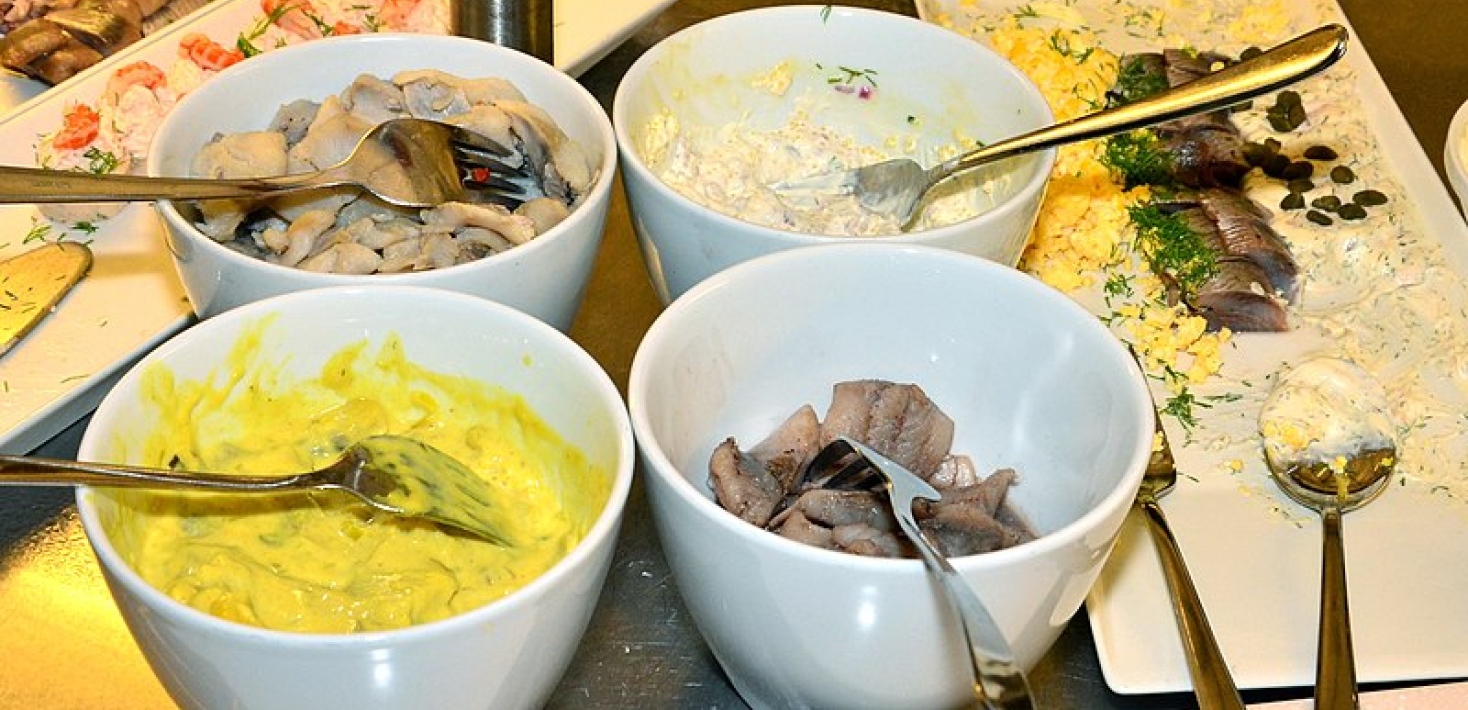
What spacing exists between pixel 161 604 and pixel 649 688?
1.34 ft

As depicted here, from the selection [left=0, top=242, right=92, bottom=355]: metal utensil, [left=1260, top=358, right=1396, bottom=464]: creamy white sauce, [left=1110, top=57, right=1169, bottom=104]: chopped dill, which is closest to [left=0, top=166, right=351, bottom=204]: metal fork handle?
[left=0, top=242, right=92, bottom=355]: metal utensil

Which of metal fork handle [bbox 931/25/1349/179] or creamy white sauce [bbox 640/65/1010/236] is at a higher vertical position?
metal fork handle [bbox 931/25/1349/179]

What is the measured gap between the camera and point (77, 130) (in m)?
1.54

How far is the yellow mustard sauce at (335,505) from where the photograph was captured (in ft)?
3.33

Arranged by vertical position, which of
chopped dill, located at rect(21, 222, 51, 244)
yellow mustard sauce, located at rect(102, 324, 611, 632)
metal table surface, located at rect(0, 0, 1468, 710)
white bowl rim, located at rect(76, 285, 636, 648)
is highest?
white bowl rim, located at rect(76, 285, 636, 648)

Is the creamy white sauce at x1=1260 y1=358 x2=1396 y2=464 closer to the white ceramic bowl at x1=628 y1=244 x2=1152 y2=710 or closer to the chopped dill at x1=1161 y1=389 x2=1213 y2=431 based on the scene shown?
the chopped dill at x1=1161 y1=389 x2=1213 y2=431

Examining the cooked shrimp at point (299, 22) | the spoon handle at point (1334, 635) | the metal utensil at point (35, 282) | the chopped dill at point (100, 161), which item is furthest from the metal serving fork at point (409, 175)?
the spoon handle at point (1334, 635)

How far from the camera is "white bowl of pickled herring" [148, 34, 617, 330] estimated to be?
1168 millimetres

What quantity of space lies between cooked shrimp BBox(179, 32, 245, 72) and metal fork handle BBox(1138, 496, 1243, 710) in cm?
103

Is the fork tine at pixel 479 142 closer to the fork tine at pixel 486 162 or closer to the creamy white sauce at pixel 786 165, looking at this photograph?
the fork tine at pixel 486 162

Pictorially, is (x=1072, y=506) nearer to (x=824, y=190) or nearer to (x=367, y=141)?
(x=824, y=190)

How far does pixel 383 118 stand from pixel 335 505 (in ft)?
1.38

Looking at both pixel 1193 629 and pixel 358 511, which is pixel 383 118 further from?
pixel 1193 629

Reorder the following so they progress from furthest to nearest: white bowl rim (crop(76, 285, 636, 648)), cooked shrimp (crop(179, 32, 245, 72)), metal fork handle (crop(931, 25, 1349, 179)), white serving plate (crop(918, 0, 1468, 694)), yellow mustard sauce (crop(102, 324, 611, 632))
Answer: cooked shrimp (crop(179, 32, 245, 72))
metal fork handle (crop(931, 25, 1349, 179))
white serving plate (crop(918, 0, 1468, 694))
yellow mustard sauce (crop(102, 324, 611, 632))
white bowl rim (crop(76, 285, 636, 648))
